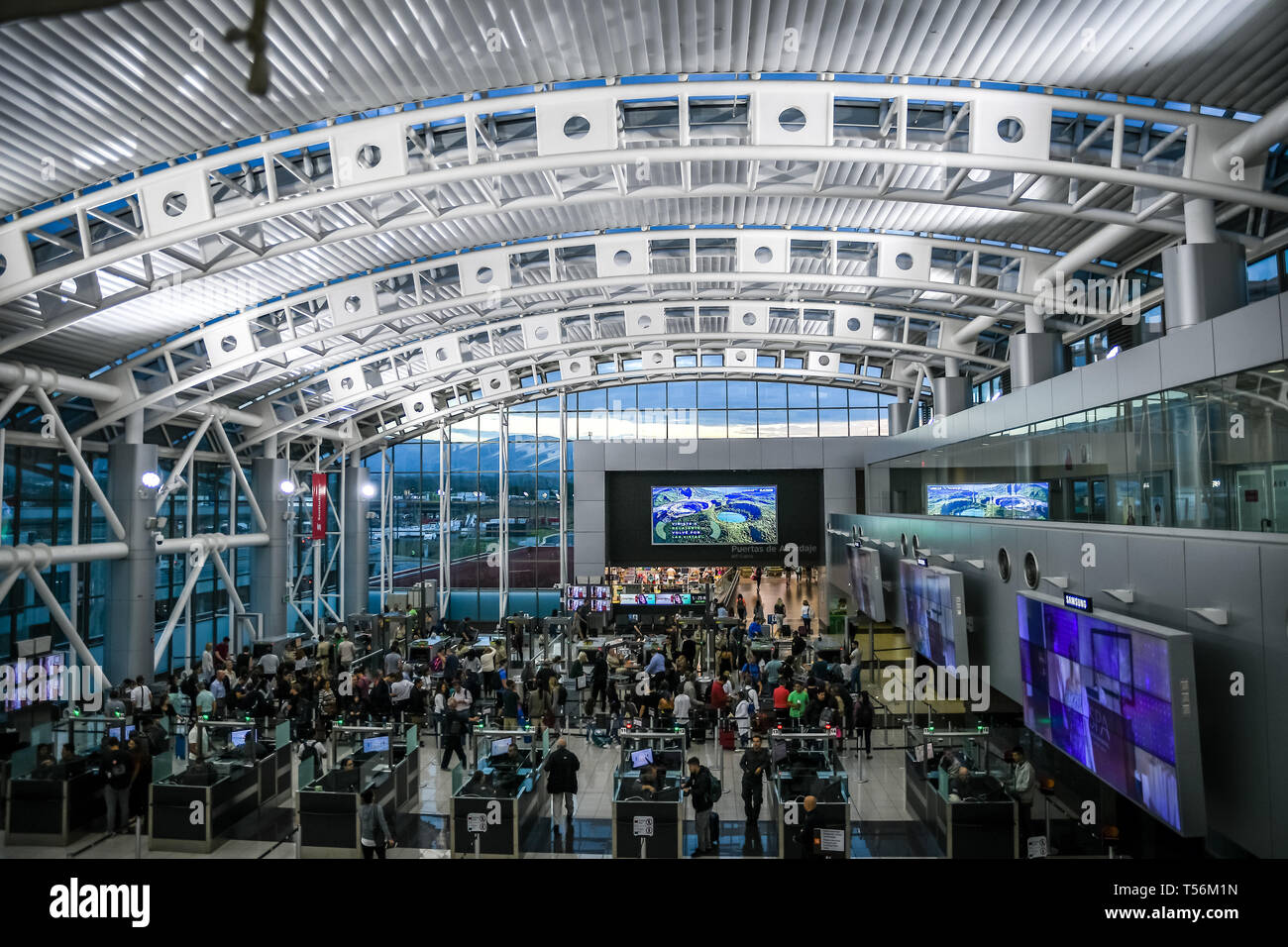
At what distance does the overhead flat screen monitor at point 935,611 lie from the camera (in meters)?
12.2

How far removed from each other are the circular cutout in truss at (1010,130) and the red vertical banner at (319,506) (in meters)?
22.0

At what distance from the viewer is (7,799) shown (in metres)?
9.92

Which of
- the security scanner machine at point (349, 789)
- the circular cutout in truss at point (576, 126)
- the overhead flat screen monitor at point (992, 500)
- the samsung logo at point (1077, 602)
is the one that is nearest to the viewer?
the samsung logo at point (1077, 602)

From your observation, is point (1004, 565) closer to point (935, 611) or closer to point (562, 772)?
point (935, 611)

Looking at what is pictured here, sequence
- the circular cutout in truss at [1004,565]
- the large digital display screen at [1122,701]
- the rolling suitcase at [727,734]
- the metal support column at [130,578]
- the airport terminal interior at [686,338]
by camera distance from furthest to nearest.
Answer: the metal support column at [130,578] < the rolling suitcase at [727,734] < the circular cutout in truss at [1004,565] < the airport terminal interior at [686,338] < the large digital display screen at [1122,701]

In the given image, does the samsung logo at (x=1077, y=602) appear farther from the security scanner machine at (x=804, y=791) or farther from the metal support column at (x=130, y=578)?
the metal support column at (x=130, y=578)

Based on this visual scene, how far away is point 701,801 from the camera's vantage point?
9.12 metres

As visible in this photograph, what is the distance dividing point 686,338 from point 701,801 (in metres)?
15.7

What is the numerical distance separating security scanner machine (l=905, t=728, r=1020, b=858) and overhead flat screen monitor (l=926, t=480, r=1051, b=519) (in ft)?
10.5

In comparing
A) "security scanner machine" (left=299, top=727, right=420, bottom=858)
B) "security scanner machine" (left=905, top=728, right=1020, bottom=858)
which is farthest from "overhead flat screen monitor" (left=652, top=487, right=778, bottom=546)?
"security scanner machine" (left=905, top=728, right=1020, bottom=858)

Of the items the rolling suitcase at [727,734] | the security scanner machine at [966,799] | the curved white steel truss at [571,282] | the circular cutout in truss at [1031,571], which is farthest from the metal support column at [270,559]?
the circular cutout in truss at [1031,571]
